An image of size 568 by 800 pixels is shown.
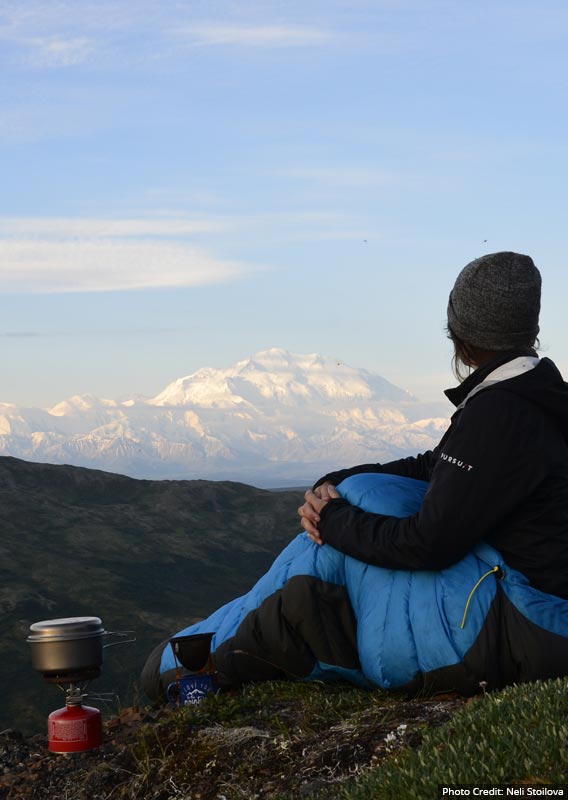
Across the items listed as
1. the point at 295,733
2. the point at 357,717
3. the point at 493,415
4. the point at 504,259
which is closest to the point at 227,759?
the point at 295,733

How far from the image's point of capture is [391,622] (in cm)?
683

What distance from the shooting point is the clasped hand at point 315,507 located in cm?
729

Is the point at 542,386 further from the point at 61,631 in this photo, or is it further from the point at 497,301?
the point at 61,631

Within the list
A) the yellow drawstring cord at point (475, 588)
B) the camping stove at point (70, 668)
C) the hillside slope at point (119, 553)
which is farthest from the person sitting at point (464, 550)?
the hillside slope at point (119, 553)

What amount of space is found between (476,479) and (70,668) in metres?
3.04

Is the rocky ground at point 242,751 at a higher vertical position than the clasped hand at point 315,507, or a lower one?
lower

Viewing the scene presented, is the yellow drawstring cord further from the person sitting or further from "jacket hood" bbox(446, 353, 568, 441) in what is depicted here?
"jacket hood" bbox(446, 353, 568, 441)

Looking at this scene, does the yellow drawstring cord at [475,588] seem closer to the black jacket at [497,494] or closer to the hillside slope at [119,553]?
the black jacket at [497,494]

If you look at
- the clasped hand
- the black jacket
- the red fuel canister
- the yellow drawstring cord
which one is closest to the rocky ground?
the red fuel canister

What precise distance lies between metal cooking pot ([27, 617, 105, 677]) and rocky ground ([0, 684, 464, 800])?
2.02 feet

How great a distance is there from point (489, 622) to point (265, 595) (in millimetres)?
1717

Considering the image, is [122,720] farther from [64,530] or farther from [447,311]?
[64,530]

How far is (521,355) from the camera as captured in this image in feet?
22.7

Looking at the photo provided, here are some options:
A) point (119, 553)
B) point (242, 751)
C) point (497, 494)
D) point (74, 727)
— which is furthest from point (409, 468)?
point (119, 553)
